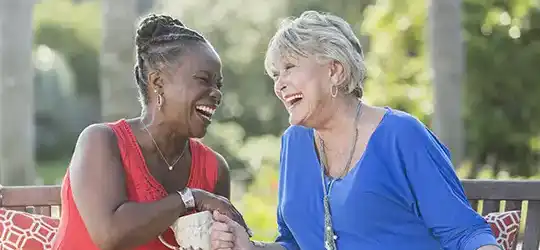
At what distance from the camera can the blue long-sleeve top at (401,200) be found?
233 centimetres

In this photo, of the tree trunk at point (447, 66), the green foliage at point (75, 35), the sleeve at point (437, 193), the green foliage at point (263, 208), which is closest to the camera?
the sleeve at point (437, 193)

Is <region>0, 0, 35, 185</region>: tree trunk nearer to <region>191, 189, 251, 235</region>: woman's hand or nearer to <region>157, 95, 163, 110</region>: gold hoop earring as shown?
<region>157, 95, 163, 110</region>: gold hoop earring

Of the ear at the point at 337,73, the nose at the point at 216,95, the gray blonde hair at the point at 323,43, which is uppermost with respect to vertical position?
the gray blonde hair at the point at 323,43

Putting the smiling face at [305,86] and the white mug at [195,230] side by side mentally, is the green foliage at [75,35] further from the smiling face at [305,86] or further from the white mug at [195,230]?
the smiling face at [305,86]

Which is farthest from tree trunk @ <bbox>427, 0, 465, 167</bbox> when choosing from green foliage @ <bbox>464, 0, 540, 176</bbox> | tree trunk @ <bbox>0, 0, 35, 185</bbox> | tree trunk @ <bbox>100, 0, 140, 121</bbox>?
tree trunk @ <bbox>0, 0, 35, 185</bbox>

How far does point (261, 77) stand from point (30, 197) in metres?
9.40

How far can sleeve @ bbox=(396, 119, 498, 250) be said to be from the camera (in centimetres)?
232

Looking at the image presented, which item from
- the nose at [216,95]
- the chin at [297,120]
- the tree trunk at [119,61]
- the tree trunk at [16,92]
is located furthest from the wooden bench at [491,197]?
the tree trunk at [16,92]

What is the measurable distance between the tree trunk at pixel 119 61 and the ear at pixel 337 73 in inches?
93.3

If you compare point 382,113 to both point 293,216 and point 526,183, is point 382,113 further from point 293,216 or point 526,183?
point 526,183

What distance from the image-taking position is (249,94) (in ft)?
40.7

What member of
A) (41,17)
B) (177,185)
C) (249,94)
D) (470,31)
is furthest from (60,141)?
(177,185)

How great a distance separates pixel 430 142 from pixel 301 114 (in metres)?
0.37

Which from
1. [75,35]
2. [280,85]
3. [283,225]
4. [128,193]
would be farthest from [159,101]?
[75,35]
